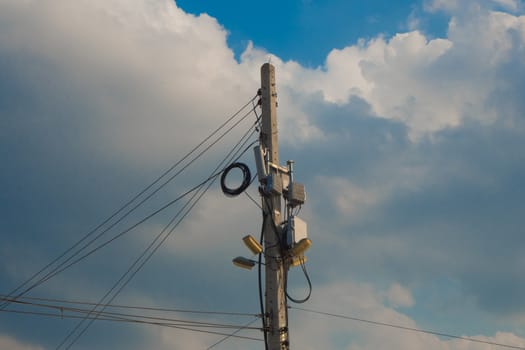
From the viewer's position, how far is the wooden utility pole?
15.2m

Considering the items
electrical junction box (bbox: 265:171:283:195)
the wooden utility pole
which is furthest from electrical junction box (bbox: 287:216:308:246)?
electrical junction box (bbox: 265:171:283:195)

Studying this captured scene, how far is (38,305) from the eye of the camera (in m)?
16.0

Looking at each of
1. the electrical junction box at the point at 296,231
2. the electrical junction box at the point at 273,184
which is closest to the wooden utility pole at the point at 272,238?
the electrical junction box at the point at 273,184

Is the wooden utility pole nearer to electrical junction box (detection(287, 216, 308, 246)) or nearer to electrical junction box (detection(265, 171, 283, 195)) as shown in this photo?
electrical junction box (detection(265, 171, 283, 195))

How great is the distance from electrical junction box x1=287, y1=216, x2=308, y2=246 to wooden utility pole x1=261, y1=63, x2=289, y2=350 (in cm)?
28

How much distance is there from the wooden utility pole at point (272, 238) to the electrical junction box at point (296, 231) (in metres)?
0.28

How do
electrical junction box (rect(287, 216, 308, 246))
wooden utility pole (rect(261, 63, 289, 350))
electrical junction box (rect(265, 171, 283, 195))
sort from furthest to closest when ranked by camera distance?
electrical junction box (rect(265, 171, 283, 195)) → electrical junction box (rect(287, 216, 308, 246)) → wooden utility pole (rect(261, 63, 289, 350))

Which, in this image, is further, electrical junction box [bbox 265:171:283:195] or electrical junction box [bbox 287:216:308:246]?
electrical junction box [bbox 265:171:283:195]

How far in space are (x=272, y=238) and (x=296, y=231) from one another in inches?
22.9

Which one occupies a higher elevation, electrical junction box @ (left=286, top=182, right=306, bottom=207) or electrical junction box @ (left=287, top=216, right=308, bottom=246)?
electrical junction box @ (left=286, top=182, right=306, bottom=207)

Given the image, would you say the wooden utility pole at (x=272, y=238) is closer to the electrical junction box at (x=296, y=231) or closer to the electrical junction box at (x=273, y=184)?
the electrical junction box at (x=273, y=184)

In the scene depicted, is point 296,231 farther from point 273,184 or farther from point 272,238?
point 273,184

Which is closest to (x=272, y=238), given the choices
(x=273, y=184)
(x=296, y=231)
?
(x=296, y=231)

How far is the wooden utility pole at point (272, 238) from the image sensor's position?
15.2 metres
